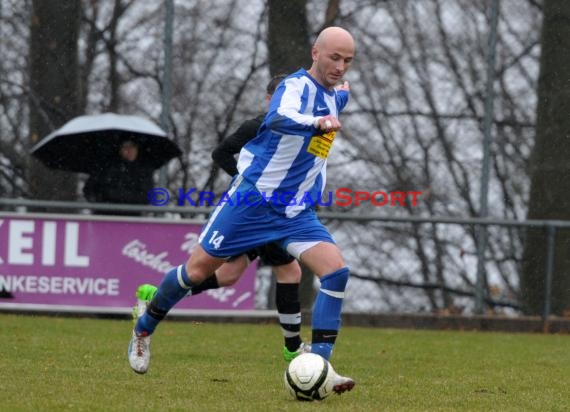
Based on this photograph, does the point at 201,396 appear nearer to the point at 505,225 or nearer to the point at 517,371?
the point at 517,371

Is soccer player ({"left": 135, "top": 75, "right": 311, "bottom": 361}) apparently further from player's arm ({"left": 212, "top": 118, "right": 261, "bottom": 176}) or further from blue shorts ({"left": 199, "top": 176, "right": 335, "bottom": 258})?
blue shorts ({"left": 199, "top": 176, "right": 335, "bottom": 258})

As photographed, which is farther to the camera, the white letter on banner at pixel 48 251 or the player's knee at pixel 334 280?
the white letter on banner at pixel 48 251

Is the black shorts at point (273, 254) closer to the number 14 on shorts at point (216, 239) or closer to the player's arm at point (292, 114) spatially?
the number 14 on shorts at point (216, 239)

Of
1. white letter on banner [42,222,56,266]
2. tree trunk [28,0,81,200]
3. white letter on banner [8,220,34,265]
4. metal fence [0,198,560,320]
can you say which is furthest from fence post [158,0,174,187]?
white letter on banner [8,220,34,265]

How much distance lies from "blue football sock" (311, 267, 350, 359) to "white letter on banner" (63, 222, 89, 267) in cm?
553

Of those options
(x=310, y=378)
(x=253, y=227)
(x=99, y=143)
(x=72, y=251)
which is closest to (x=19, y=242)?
(x=72, y=251)

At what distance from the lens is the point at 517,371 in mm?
7805

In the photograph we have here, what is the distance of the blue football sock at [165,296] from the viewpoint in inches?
260

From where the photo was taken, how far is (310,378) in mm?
5672

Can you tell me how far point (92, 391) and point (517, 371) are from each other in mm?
2967

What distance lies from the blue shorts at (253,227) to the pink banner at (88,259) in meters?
4.93

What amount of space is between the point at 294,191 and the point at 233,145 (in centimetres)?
223

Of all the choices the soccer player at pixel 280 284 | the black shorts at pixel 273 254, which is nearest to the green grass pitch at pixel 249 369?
the soccer player at pixel 280 284

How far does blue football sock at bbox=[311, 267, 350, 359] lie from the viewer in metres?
6.00
